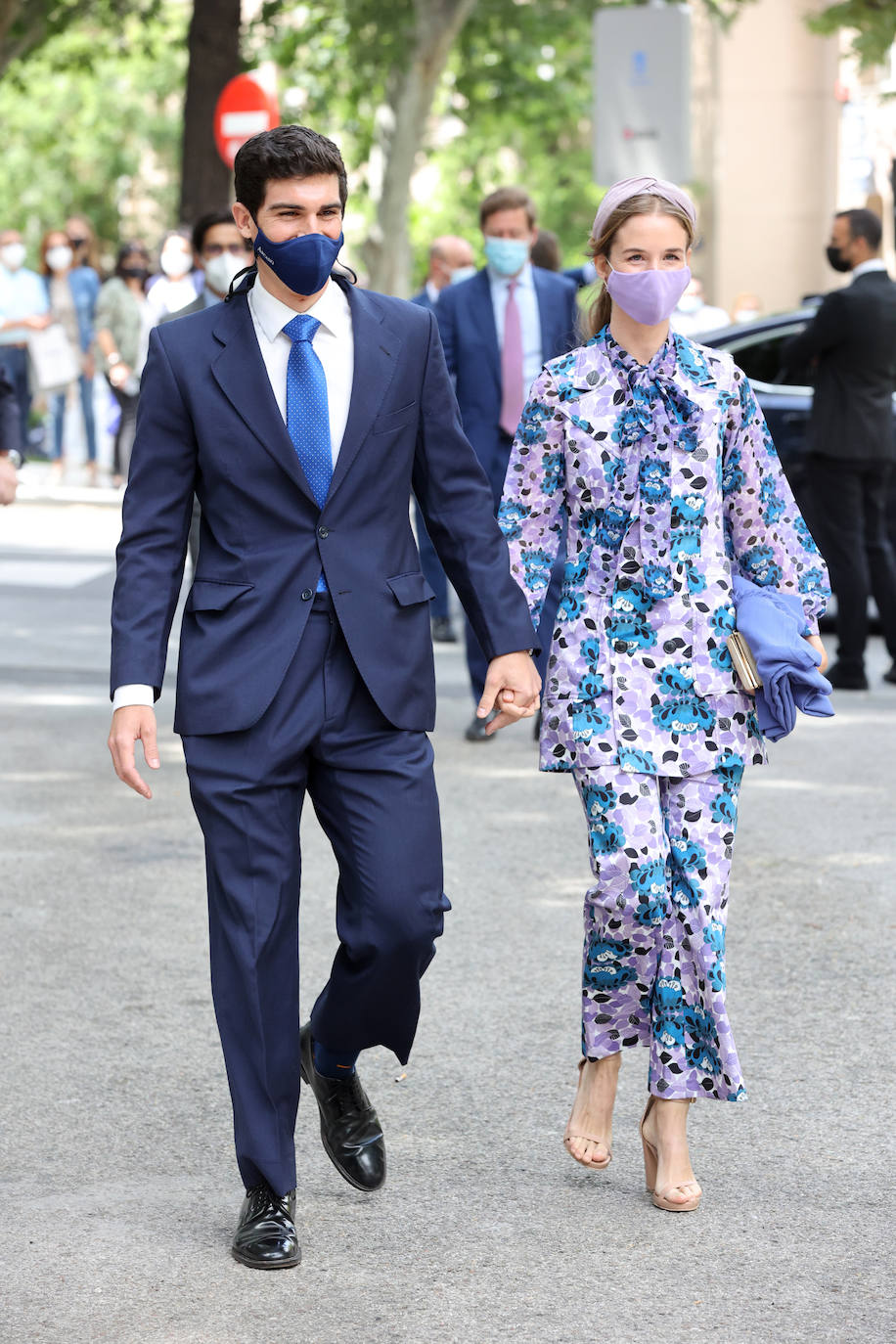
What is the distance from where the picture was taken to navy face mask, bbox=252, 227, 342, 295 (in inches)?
155

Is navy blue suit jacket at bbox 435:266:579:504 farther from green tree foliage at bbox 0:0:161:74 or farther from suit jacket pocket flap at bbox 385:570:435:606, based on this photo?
green tree foliage at bbox 0:0:161:74

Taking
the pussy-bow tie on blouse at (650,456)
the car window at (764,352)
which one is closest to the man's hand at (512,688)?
the pussy-bow tie on blouse at (650,456)

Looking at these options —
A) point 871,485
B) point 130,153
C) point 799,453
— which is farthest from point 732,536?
point 130,153

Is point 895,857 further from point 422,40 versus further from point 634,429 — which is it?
point 422,40

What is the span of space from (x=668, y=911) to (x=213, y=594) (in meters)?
1.08

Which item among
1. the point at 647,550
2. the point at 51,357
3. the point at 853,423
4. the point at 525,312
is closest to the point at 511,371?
the point at 525,312

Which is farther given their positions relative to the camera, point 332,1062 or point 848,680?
point 848,680

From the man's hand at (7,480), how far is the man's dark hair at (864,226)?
15.4ft

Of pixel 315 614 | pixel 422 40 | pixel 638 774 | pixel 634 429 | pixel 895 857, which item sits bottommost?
pixel 895 857

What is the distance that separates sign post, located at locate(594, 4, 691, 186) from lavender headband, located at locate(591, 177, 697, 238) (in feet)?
35.9

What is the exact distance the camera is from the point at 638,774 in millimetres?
4273

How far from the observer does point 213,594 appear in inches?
157

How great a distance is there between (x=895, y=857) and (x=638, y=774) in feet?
10.5

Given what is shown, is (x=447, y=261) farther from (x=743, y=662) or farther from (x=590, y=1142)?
(x=590, y=1142)
